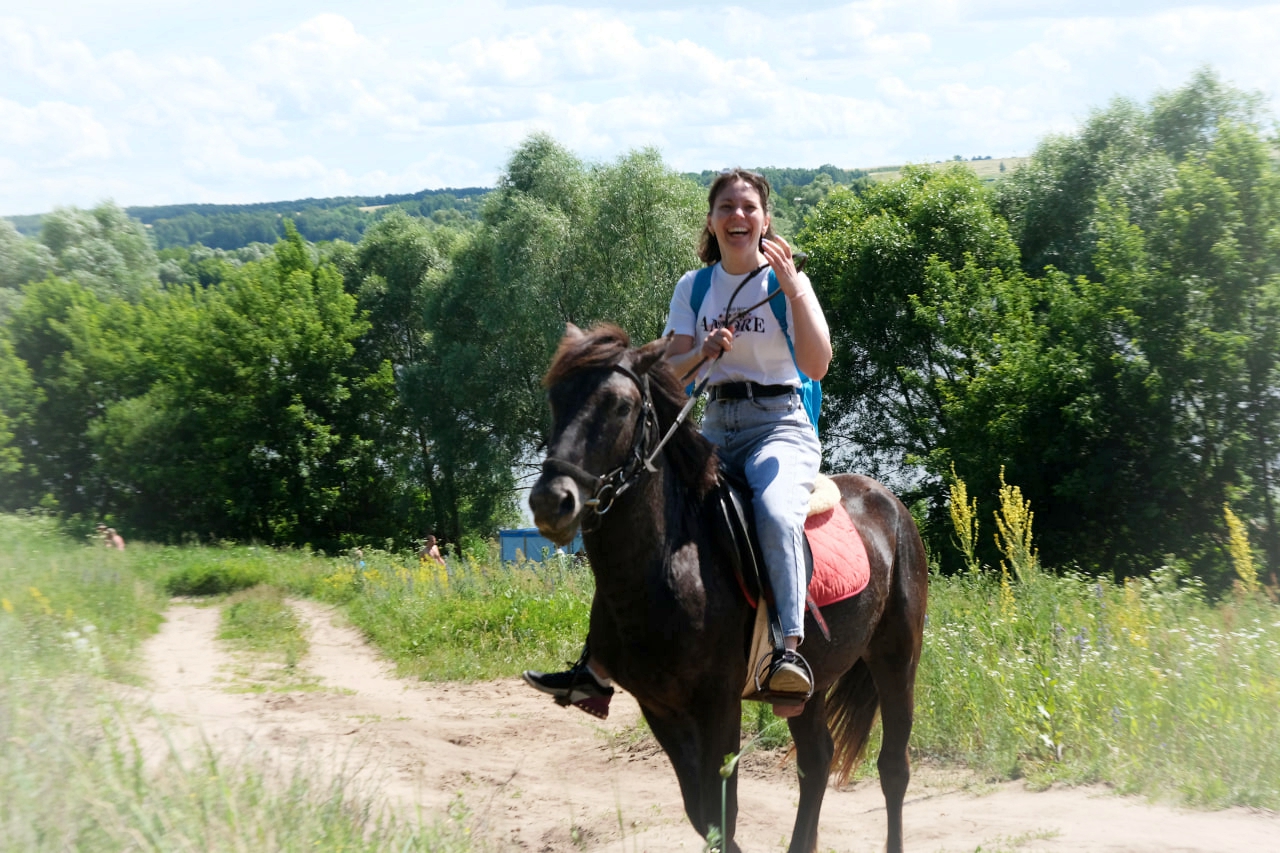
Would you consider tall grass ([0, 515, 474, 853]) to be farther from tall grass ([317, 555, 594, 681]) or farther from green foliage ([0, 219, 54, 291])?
green foliage ([0, 219, 54, 291])

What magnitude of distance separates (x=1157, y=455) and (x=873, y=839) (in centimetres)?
2351

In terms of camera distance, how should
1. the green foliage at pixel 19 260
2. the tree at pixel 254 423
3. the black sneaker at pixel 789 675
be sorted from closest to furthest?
1. the black sneaker at pixel 789 675
2. the tree at pixel 254 423
3. the green foliage at pixel 19 260

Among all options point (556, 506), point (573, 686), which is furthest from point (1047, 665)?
point (556, 506)

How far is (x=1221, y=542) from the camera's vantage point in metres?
25.6

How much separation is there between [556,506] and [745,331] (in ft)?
5.01

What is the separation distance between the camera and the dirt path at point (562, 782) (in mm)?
5535

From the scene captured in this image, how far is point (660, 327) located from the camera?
36.3 m

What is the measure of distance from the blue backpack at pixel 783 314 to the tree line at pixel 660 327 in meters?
23.2

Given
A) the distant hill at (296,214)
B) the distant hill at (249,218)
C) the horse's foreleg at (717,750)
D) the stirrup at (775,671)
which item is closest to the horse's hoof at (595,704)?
the horse's foreleg at (717,750)

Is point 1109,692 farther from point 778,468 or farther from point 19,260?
point 19,260

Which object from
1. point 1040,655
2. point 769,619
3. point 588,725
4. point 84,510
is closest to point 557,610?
point 588,725

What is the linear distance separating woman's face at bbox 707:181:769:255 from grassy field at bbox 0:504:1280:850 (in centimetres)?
280

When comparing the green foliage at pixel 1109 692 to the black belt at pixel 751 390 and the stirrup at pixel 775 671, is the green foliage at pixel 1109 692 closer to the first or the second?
the stirrup at pixel 775 671

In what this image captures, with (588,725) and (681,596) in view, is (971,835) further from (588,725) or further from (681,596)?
(588,725)
